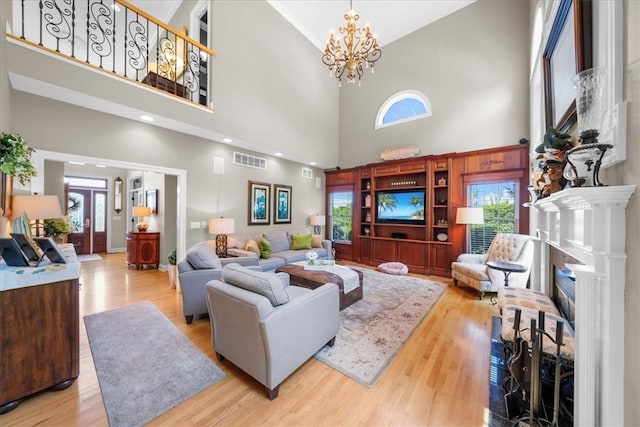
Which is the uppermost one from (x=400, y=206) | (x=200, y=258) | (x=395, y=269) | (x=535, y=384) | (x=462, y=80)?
(x=462, y=80)

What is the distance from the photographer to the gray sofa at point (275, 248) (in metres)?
4.51

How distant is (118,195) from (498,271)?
34.6 feet

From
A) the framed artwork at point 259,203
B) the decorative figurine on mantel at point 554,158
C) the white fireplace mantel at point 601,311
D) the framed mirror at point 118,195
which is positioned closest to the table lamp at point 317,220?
the framed artwork at point 259,203

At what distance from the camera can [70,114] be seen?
10.7 feet

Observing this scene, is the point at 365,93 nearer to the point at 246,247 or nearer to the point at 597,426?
the point at 246,247

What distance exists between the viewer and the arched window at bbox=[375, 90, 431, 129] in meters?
5.66

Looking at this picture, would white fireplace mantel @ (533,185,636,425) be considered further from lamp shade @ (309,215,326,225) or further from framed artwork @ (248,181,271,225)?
lamp shade @ (309,215,326,225)

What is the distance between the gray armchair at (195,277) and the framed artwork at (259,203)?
2462 mm

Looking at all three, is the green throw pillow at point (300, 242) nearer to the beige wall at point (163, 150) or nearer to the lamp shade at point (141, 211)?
the beige wall at point (163, 150)

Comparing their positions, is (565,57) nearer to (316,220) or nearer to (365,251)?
(365,251)

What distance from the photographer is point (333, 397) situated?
180 cm

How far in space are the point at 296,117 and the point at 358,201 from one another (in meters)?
2.74

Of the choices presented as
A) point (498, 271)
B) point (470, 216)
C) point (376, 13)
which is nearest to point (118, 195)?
point (376, 13)

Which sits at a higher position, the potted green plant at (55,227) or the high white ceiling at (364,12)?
the high white ceiling at (364,12)
